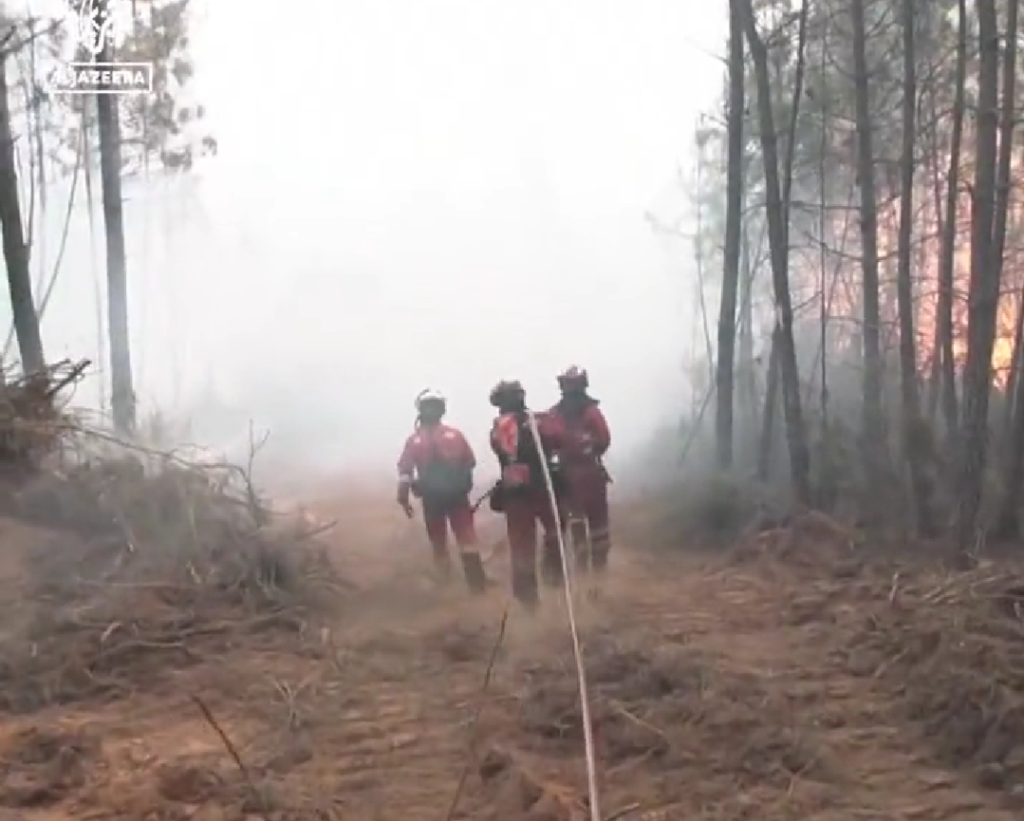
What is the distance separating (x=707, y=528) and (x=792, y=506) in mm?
872

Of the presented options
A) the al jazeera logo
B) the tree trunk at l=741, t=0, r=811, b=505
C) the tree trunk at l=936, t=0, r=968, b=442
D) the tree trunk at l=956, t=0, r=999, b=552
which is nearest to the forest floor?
the tree trunk at l=956, t=0, r=999, b=552

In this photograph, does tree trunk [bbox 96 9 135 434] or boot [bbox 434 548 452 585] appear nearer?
boot [bbox 434 548 452 585]

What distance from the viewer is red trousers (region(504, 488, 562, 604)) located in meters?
7.79

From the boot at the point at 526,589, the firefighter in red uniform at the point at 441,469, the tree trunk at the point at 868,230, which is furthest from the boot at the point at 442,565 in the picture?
the tree trunk at the point at 868,230

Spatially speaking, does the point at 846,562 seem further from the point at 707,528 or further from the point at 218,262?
the point at 218,262

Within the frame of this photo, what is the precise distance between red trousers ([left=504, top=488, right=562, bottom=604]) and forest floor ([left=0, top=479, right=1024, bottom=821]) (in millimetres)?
251

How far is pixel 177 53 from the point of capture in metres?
22.6

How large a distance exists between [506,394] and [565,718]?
10.1ft

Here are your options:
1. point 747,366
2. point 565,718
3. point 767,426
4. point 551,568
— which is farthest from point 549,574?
point 747,366

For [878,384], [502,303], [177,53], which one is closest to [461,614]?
[878,384]

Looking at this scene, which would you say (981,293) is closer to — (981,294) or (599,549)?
(981,294)

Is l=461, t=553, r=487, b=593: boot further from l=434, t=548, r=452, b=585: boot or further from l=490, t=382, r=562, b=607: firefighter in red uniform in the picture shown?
l=490, t=382, r=562, b=607: firefighter in red uniform

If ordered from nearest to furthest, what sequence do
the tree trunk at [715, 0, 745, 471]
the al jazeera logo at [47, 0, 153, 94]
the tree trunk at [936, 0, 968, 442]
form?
the tree trunk at [936, 0, 968, 442] < the tree trunk at [715, 0, 745, 471] < the al jazeera logo at [47, 0, 153, 94]

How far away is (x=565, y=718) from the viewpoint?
5.41 meters
